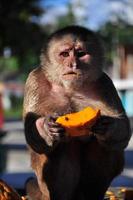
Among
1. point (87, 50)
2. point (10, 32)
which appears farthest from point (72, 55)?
point (10, 32)

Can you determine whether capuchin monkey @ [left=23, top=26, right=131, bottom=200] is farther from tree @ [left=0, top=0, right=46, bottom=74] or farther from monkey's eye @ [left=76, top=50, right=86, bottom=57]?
tree @ [left=0, top=0, right=46, bottom=74]

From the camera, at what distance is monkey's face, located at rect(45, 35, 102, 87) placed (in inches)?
95.1

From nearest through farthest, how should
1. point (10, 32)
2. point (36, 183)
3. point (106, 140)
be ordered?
1. point (106, 140)
2. point (36, 183)
3. point (10, 32)

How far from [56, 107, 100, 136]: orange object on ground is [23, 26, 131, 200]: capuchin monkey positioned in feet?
0.16

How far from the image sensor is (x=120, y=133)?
2.44m

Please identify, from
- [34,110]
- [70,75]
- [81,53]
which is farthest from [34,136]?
[81,53]

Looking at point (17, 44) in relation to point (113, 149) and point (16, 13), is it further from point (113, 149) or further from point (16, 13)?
point (113, 149)

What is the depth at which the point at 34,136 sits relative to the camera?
2.44 meters

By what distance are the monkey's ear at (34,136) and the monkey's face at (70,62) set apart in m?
0.18

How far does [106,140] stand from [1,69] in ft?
183

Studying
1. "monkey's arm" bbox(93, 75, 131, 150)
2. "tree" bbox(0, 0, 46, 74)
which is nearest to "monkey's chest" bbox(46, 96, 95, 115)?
"monkey's arm" bbox(93, 75, 131, 150)

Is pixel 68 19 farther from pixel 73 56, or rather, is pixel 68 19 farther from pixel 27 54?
pixel 73 56

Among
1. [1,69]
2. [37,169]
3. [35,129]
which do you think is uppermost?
[35,129]

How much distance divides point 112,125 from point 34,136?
31 centimetres
